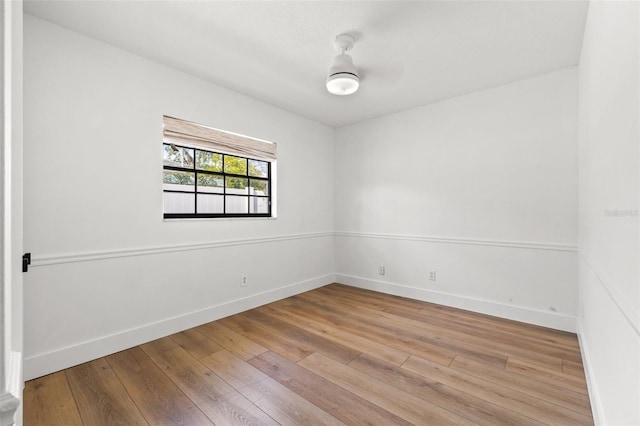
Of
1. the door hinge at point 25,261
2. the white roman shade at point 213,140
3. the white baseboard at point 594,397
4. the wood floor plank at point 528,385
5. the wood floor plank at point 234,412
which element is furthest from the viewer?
the white roman shade at point 213,140

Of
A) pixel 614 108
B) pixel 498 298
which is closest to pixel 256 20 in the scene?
pixel 614 108

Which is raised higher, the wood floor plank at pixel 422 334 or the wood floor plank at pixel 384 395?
the wood floor plank at pixel 422 334

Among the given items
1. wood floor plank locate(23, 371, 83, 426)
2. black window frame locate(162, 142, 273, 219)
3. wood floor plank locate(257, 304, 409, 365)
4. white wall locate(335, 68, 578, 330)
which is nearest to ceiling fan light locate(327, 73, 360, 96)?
black window frame locate(162, 142, 273, 219)

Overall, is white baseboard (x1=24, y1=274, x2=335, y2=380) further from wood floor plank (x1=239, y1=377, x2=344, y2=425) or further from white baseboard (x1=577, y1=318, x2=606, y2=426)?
white baseboard (x1=577, y1=318, x2=606, y2=426)

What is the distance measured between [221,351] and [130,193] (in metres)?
1.55

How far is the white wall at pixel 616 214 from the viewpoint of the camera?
914mm

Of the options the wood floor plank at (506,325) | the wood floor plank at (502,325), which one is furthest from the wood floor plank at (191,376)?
the wood floor plank at (506,325)

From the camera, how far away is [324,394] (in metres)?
1.86

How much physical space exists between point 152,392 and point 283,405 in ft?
2.87

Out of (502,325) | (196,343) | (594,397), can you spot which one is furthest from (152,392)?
(502,325)

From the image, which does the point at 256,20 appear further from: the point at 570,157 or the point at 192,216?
the point at 570,157

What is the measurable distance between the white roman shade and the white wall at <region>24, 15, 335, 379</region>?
0.25ft

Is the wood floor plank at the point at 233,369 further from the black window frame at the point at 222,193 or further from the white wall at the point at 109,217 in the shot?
the black window frame at the point at 222,193

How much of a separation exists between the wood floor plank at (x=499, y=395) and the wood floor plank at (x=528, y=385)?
5 centimetres
